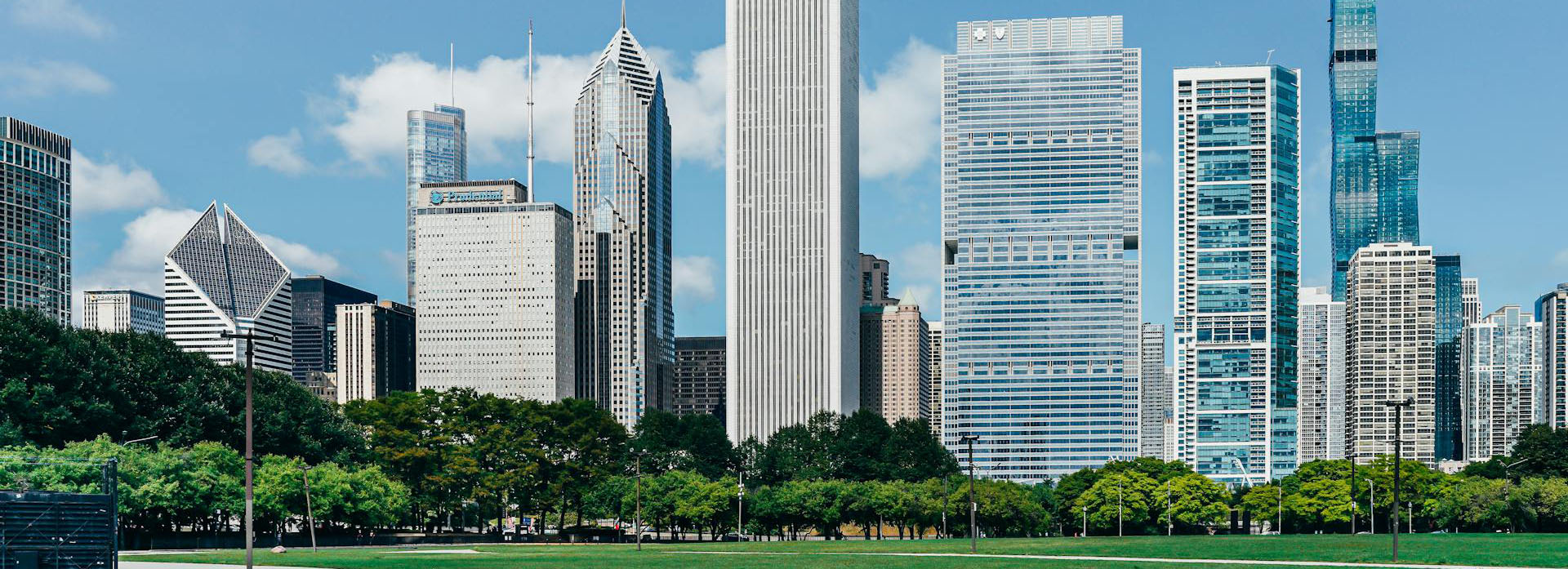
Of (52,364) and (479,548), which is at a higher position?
(52,364)

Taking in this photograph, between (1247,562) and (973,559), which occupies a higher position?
(1247,562)

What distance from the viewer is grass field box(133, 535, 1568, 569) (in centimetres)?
5959

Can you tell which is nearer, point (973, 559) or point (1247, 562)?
point (1247, 562)

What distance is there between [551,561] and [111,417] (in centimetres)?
4193

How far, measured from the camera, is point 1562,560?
59719 millimetres

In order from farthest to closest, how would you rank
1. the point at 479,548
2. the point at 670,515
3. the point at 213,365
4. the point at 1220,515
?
the point at 1220,515
the point at 670,515
the point at 213,365
the point at 479,548

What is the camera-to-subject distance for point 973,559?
64.0 meters

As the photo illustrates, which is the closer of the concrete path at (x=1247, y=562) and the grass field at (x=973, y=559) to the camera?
the concrete path at (x=1247, y=562)

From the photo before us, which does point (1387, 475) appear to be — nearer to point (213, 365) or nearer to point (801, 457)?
point (801, 457)

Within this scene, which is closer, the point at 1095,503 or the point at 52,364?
the point at 52,364

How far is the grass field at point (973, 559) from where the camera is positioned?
196ft

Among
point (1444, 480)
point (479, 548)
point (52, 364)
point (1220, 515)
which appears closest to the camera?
point (479, 548)

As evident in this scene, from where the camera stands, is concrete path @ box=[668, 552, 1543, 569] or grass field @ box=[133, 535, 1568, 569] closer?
concrete path @ box=[668, 552, 1543, 569]

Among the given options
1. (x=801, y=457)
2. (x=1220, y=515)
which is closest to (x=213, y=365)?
(x=801, y=457)
